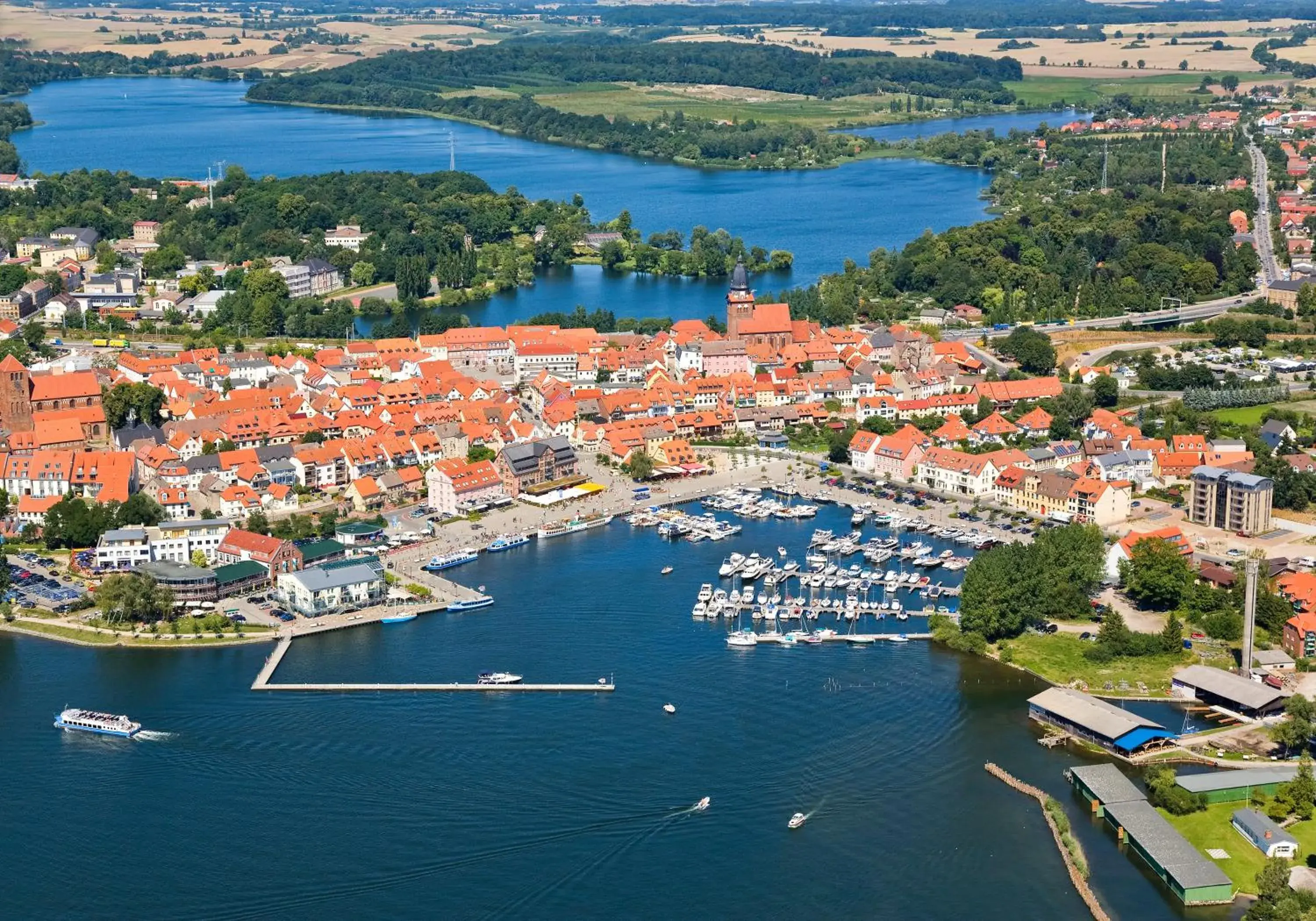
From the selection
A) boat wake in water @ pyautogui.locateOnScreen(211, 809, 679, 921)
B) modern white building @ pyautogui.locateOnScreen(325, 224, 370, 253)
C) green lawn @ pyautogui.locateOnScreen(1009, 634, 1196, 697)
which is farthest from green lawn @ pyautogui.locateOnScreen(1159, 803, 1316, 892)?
modern white building @ pyautogui.locateOnScreen(325, 224, 370, 253)

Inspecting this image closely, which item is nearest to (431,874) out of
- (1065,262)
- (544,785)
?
(544,785)

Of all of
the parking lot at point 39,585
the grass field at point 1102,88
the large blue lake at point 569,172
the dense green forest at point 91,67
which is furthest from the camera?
the grass field at point 1102,88

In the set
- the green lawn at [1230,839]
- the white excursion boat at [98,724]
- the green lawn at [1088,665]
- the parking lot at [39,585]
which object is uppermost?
the parking lot at [39,585]

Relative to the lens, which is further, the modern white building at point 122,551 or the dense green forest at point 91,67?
the dense green forest at point 91,67

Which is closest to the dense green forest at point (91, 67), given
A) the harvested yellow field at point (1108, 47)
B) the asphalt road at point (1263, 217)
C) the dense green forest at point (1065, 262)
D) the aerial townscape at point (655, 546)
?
the aerial townscape at point (655, 546)

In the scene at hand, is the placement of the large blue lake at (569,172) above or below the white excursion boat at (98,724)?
above

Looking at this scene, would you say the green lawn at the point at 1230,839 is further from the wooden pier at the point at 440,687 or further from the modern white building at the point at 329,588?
the modern white building at the point at 329,588

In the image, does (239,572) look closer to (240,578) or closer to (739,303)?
(240,578)

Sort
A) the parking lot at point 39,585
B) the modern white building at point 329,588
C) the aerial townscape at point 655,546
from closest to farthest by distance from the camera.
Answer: the aerial townscape at point 655,546
the modern white building at point 329,588
the parking lot at point 39,585
